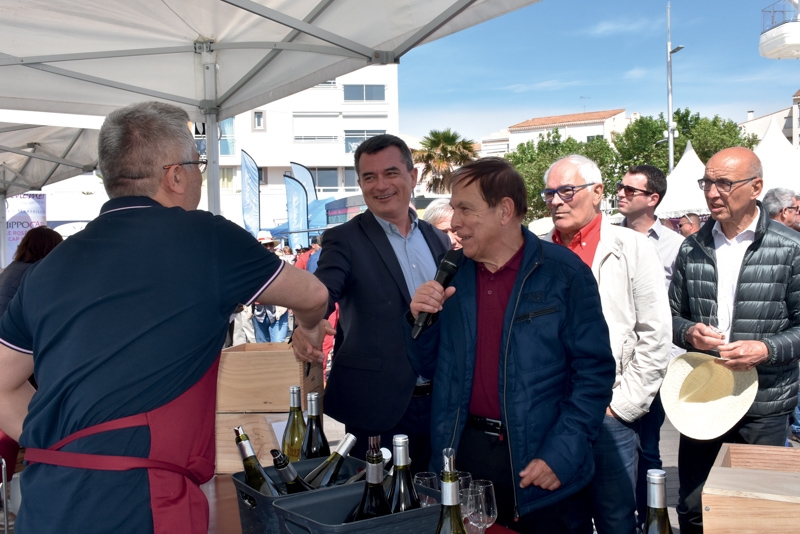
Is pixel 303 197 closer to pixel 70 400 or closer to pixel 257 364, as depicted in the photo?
pixel 257 364

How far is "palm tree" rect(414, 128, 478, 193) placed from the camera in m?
33.5

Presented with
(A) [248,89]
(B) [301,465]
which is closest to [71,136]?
(A) [248,89]

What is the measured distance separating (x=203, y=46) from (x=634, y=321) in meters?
3.16

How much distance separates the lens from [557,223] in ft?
10.9

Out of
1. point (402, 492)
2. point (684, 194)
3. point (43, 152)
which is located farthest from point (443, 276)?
point (684, 194)

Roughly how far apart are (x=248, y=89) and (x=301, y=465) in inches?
132

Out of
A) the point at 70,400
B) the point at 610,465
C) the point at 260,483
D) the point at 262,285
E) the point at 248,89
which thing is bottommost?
the point at 610,465

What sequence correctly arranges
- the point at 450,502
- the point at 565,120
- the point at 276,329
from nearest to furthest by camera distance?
the point at 450,502 → the point at 276,329 → the point at 565,120

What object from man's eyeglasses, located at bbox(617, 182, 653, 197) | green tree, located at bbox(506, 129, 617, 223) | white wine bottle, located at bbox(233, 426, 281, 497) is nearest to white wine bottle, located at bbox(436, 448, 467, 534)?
white wine bottle, located at bbox(233, 426, 281, 497)

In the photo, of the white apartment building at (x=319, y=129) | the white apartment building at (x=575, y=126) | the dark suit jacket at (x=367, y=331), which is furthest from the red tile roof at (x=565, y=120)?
the dark suit jacket at (x=367, y=331)

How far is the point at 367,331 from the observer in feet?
9.18

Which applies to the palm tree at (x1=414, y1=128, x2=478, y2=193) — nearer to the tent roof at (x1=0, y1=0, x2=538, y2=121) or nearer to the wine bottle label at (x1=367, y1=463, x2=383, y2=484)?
the tent roof at (x1=0, y1=0, x2=538, y2=121)

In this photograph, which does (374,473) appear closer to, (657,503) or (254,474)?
(254,474)

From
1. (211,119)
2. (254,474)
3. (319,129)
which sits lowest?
(254,474)
